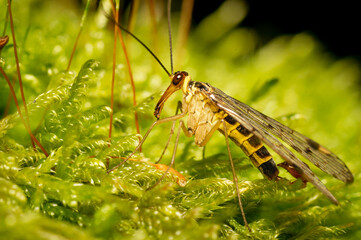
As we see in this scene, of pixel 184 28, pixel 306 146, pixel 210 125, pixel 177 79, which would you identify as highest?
pixel 184 28

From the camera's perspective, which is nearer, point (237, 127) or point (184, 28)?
point (237, 127)

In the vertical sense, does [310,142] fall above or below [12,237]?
above

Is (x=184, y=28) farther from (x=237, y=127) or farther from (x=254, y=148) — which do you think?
(x=254, y=148)

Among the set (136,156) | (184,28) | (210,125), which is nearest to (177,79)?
(210,125)

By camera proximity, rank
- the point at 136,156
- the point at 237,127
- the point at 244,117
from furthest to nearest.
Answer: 1. the point at 237,127
2. the point at 244,117
3. the point at 136,156

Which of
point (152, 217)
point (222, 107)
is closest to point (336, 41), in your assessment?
point (222, 107)

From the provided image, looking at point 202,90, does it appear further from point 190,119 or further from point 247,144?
point 247,144

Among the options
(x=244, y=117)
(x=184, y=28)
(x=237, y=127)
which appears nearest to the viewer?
(x=244, y=117)
